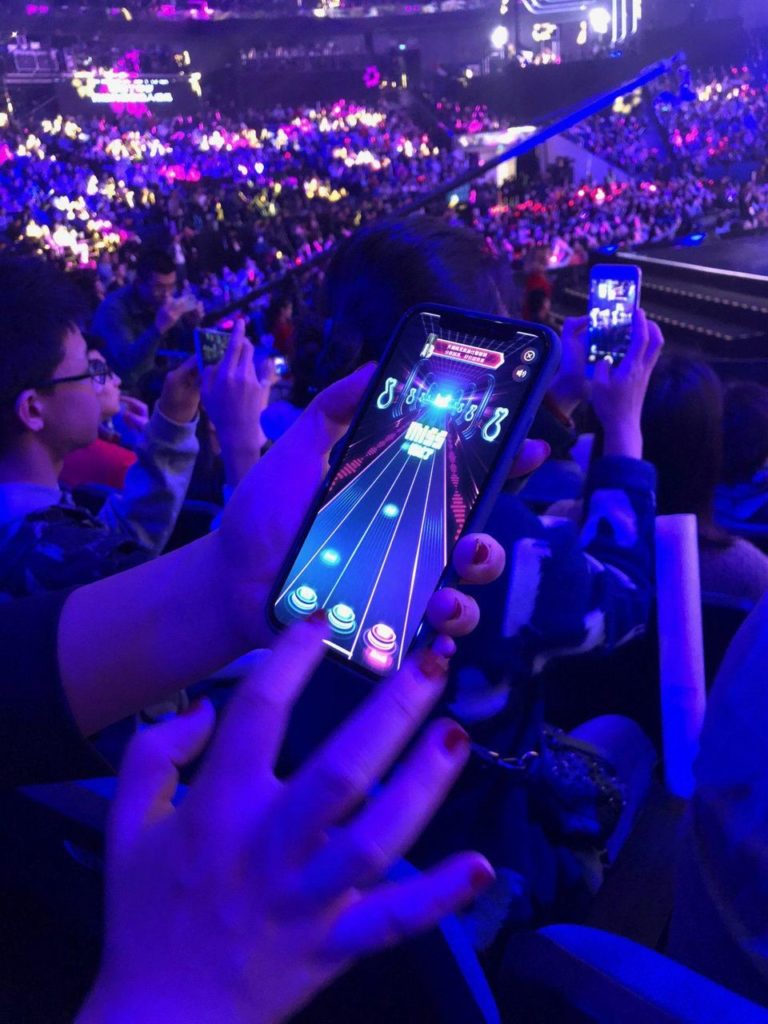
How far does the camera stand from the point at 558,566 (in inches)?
28.4

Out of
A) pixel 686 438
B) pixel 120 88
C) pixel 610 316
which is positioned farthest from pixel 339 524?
pixel 120 88

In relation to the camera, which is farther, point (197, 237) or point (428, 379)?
point (197, 237)

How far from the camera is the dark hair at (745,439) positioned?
1.52 m

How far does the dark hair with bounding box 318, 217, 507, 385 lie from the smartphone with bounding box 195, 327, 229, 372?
1.53ft

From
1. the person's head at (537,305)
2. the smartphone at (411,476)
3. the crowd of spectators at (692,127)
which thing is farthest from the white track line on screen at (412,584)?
the crowd of spectators at (692,127)

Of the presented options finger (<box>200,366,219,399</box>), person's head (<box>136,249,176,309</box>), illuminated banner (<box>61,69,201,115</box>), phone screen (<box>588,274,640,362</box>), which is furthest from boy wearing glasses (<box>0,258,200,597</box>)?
illuminated banner (<box>61,69,201,115</box>)

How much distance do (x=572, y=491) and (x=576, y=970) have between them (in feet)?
5.19

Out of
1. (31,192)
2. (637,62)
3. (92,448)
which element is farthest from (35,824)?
(637,62)

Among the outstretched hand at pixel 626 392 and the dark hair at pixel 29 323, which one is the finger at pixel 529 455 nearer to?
the outstretched hand at pixel 626 392

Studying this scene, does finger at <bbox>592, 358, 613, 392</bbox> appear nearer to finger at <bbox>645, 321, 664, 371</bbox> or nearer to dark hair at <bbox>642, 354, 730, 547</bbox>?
finger at <bbox>645, 321, 664, 371</bbox>

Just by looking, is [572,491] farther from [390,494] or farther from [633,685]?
[390,494]

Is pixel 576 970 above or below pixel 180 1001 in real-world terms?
below

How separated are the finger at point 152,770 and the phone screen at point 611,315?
1.16 metres

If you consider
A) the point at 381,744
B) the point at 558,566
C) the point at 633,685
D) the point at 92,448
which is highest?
the point at 381,744
